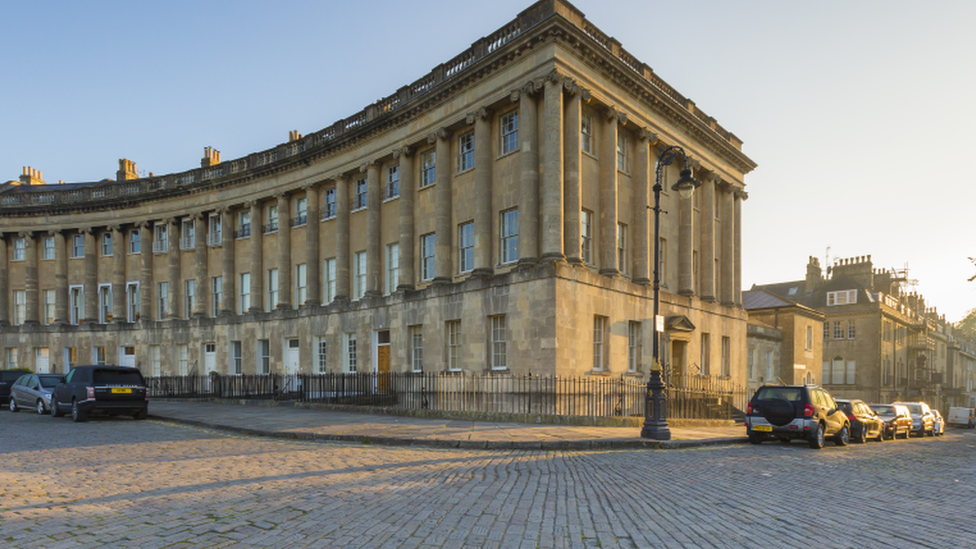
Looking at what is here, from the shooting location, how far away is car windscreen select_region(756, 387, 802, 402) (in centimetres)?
1602

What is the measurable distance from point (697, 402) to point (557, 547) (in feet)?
64.3

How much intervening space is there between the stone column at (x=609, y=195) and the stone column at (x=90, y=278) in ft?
117

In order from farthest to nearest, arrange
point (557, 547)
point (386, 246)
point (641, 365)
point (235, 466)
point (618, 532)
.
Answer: point (386, 246)
point (641, 365)
point (235, 466)
point (618, 532)
point (557, 547)

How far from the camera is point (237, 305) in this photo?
1433 inches

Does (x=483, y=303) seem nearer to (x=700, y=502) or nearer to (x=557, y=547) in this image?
(x=700, y=502)

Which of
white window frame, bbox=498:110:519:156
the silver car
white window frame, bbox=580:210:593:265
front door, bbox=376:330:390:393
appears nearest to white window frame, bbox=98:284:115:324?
the silver car

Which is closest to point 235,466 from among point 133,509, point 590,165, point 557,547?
point 133,509

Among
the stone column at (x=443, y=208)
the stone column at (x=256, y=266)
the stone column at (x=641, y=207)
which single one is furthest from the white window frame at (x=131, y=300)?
the stone column at (x=641, y=207)

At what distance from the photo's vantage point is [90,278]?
4178cm

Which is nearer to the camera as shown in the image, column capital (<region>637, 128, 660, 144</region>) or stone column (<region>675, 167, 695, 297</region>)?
column capital (<region>637, 128, 660, 144</region>)

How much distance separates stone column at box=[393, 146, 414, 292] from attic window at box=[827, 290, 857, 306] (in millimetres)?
45267

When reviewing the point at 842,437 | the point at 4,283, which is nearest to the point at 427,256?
the point at 842,437

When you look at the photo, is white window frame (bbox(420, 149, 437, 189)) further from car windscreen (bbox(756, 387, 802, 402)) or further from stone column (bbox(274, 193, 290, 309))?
car windscreen (bbox(756, 387, 802, 402))

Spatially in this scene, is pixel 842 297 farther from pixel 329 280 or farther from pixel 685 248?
pixel 329 280
